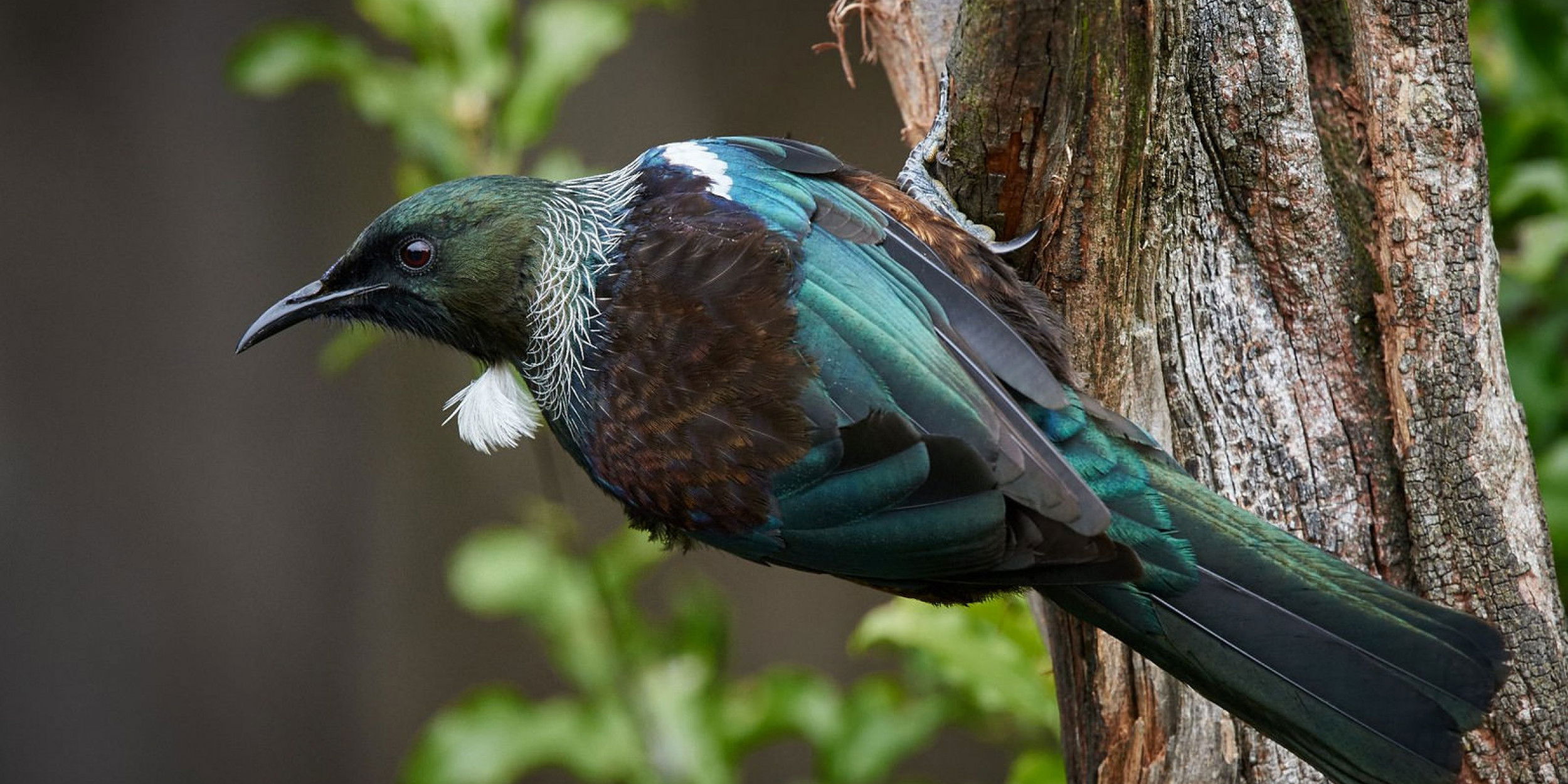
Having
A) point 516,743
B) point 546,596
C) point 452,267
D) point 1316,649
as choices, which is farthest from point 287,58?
point 1316,649

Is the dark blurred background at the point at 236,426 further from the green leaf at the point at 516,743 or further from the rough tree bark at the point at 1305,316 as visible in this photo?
the rough tree bark at the point at 1305,316

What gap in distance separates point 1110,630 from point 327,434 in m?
4.13

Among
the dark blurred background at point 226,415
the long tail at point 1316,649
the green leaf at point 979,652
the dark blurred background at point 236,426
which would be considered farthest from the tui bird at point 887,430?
the dark blurred background at point 236,426

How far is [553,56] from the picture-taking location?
339cm

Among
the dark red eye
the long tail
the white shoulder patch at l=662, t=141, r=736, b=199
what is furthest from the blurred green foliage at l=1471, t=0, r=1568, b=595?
the dark red eye

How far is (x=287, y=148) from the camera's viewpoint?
518 cm

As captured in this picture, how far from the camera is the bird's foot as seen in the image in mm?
2156

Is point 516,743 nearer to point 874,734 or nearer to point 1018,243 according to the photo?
point 874,734

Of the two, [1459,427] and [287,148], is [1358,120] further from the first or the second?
[287,148]

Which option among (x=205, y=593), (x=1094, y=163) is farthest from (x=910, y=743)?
(x=205, y=593)

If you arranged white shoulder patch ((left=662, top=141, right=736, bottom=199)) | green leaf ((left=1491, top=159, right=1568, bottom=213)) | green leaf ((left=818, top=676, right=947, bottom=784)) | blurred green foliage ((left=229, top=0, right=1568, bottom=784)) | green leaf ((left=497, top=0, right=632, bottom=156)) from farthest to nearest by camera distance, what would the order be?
1. green leaf ((left=818, top=676, right=947, bottom=784))
2. green leaf ((left=497, top=0, right=632, bottom=156))
3. blurred green foliage ((left=229, top=0, right=1568, bottom=784))
4. green leaf ((left=1491, top=159, right=1568, bottom=213))
5. white shoulder patch ((left=662, top=141, right=736, bottom=199))

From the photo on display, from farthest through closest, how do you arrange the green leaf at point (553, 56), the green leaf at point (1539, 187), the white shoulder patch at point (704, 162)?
the green leaf at point (553, 56)
the green leaf at point (1539, 187)
the white shoulder patch at point (704, 162)

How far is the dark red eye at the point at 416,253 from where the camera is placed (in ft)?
7.84

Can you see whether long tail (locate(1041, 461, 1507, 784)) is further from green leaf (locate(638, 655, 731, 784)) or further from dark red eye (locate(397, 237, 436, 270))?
green leaf (locate(638, 655, 731, 784))
